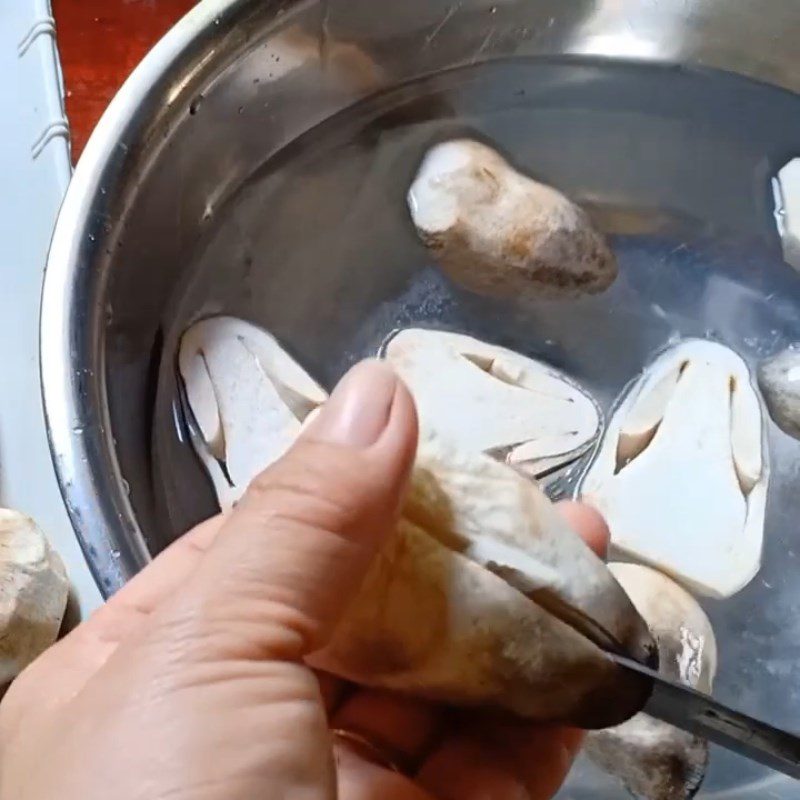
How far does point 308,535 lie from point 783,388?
1.41 ft

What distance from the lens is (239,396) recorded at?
0.62m

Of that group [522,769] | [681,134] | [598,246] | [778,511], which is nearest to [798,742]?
[522,769]

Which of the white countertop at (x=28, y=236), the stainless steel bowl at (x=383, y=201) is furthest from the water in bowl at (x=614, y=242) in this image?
the white countertop at (x=28, y=236)

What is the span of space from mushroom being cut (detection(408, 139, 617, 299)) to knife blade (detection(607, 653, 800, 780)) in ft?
1.11

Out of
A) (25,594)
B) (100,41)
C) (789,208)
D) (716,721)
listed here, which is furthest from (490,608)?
(100,41)

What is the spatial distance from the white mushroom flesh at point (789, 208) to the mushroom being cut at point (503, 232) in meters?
0.12

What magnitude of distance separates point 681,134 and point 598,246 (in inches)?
5.4

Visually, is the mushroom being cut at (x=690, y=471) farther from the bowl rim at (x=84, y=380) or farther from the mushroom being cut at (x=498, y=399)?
the bowl rim at (x=84, y=380)

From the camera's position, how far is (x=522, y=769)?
49cm

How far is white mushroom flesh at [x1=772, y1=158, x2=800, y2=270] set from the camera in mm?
716

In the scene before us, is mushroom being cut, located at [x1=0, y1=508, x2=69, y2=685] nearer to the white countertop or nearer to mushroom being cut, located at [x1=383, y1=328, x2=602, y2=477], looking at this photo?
the white countertop

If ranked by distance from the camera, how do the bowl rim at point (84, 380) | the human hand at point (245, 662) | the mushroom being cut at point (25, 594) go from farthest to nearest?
the mushroom being cut at point (25, 594) → the bowl rim at point (84, 380) → the human hand at point (245, 662)

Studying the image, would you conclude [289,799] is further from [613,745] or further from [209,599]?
[613,745]

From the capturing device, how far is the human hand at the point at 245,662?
1.05 feet
